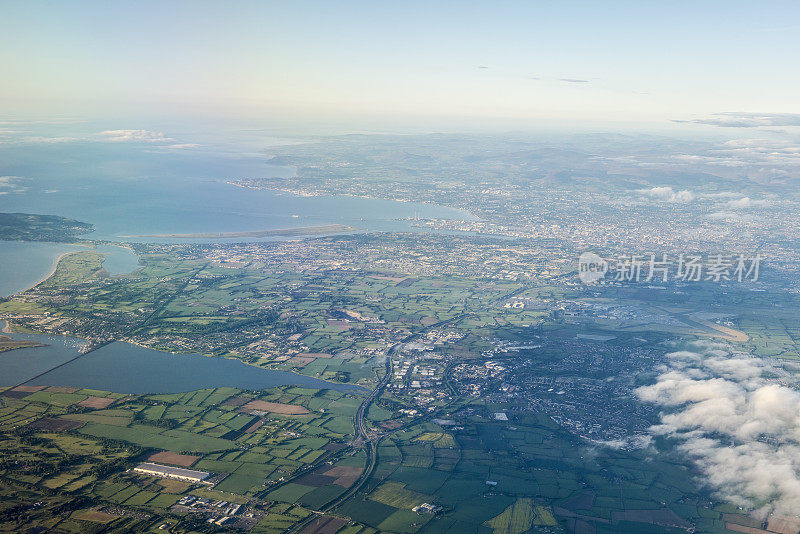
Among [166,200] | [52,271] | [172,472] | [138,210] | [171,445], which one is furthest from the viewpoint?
[166,200]

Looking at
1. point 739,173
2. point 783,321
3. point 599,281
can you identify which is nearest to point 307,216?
point 599,281

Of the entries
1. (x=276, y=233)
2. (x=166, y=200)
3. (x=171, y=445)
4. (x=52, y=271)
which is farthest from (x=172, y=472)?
(x=166, y=200)

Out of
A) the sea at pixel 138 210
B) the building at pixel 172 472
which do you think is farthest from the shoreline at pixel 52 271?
the building at pixel 172 472

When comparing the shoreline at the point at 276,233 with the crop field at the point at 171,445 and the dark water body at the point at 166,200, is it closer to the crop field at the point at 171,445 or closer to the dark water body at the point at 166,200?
the dark water body at the point at 166,200

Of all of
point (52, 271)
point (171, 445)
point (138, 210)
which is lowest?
point (171, 445)

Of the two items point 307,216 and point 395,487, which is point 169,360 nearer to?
point 395,487

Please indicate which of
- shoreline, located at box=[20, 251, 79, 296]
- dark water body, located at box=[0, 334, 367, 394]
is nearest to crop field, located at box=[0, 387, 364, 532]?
dark water body, located at box=[0, 334, 367, 394]

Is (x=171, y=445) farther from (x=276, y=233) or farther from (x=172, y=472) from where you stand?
(x=276, y=233)
